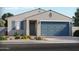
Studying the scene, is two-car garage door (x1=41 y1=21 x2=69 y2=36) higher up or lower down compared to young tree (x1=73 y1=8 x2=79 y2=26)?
lower down

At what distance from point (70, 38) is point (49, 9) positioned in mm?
1792

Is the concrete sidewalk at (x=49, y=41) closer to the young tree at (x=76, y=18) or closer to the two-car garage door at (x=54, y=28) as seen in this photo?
the two-car garage door at (x=54, y=28)

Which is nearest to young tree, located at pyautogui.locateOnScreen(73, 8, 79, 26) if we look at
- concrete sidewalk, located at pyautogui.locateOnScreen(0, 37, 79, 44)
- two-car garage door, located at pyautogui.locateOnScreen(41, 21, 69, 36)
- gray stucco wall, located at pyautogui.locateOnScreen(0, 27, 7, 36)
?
two-car garage door, located at pyautogui.locateOnScreen(41, 21, 69, 36)

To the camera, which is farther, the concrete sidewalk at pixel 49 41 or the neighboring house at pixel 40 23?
the concrete sidewalk at pixel 49 41

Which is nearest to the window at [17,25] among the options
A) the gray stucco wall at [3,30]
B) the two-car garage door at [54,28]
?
the gray stucco wall at [3,30]

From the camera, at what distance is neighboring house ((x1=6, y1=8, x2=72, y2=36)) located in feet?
33.7

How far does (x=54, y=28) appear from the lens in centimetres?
1096

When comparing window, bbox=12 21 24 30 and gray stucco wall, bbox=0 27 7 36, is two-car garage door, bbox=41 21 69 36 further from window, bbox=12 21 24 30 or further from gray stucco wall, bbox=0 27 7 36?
gray stucco wall, bbox=0 27 7 36

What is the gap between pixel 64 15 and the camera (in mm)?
10438

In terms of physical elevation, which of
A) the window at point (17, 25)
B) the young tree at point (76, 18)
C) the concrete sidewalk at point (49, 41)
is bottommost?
the concrete sidewalk at point (49, 41)

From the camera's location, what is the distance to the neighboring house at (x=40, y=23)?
10284 millimetres
